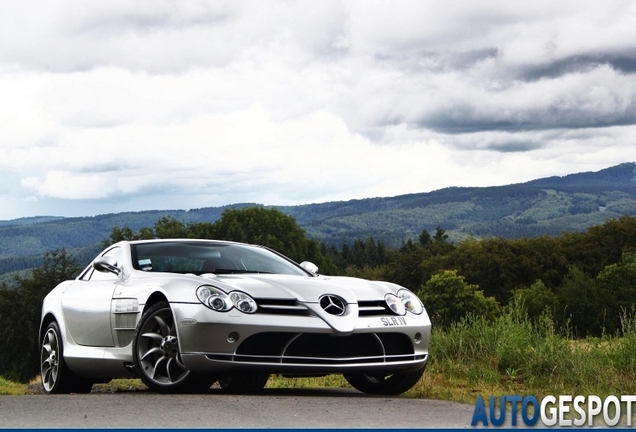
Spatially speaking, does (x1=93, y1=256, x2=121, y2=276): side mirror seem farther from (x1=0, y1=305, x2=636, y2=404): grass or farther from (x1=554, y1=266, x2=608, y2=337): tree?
(x1=554, y1=266, x2=608, y2=337): tree

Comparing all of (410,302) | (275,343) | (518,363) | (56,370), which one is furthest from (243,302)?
(518,363)

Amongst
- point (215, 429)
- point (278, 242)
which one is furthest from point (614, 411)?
point (278, 242)

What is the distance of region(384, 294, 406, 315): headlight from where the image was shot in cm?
894

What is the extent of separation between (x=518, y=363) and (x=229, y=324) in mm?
4320

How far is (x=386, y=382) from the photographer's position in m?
9.62

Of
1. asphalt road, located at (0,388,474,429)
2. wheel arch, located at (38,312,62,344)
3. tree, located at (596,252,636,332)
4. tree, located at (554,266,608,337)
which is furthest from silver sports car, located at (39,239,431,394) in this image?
tree, located at (596,252,636,332)

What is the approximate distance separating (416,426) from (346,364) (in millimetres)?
2049

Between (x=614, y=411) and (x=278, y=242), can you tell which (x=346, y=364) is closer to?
(x=614, y=411)

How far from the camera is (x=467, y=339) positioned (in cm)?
1235

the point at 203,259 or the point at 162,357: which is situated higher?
the point at 203,259

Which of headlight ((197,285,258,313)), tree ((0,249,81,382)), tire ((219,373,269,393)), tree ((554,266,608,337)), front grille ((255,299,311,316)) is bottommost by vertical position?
tree ((554,266,608,337))

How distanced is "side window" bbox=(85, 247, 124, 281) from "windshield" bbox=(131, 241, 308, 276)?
0.17m

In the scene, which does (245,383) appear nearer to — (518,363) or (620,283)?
(518,363)

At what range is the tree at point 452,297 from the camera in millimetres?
84938
